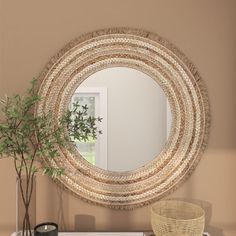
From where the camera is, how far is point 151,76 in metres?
1.48

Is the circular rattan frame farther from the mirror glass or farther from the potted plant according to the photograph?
the potted plant

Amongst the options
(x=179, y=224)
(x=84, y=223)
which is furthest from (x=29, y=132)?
(x=179, y=224)

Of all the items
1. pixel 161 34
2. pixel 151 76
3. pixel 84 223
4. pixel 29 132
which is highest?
pixel 161 34

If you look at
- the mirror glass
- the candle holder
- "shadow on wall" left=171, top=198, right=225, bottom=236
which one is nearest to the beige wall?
"shadow on wall" left=171, top=198, right=225, bottom=236

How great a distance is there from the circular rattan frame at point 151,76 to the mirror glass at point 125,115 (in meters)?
0.03

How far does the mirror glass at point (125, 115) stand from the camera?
1.47 m

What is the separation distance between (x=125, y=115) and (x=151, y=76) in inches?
8.7

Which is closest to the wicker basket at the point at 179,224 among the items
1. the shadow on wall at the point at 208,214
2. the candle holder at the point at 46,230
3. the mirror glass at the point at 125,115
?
the shadow on wall at the point at 208,214

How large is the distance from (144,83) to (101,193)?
56 cm

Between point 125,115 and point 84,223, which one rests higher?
point 125,115

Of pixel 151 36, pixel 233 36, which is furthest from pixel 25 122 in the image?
pixel 233 36

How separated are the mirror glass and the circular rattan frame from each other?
3 centimetres

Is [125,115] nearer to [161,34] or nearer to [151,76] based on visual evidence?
[151,76]

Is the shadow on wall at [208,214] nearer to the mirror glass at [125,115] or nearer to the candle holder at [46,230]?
the mirror glass at [125,115]
